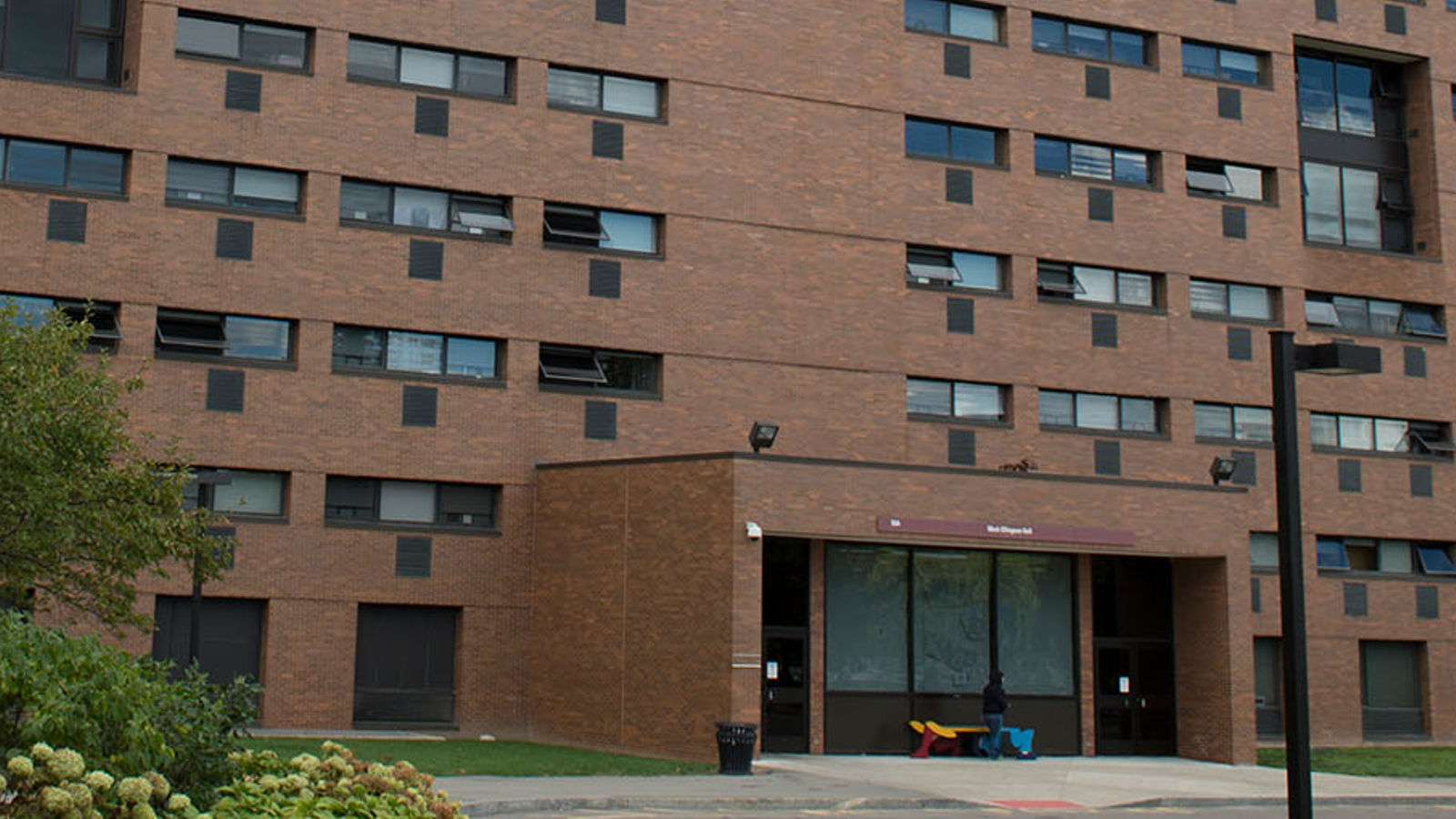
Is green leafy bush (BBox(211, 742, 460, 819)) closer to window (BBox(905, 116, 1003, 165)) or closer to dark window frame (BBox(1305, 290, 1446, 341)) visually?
window (BBox(905, 116, 1003, 165))

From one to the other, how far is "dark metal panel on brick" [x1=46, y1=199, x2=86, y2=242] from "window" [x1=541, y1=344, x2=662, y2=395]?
30.6 feet

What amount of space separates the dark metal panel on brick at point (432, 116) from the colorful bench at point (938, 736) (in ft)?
50.9

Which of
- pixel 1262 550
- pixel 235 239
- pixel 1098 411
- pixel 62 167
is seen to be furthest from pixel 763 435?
pixel 1262 550

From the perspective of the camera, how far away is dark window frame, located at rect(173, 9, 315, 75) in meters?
32.0

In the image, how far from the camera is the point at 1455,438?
44031 mm

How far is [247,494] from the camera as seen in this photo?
31.5m

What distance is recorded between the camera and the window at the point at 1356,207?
4375 cm

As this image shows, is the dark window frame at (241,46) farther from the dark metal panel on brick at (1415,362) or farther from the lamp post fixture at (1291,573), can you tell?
the dark metal panel on brick at (1415,362)

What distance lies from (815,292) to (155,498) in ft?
53.8

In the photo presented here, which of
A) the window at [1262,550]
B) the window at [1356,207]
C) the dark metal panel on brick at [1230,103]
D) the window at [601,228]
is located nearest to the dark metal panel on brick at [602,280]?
the window at [601,228]

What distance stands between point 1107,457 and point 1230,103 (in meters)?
10.4

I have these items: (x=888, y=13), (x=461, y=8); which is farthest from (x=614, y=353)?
(x=888, y=13)

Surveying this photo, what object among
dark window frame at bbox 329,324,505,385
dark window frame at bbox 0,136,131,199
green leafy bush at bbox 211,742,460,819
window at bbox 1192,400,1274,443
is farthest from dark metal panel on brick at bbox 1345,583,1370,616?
green leafy bush at bbox 211,742,460,819

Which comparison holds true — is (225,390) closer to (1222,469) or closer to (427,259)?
(427,259)
